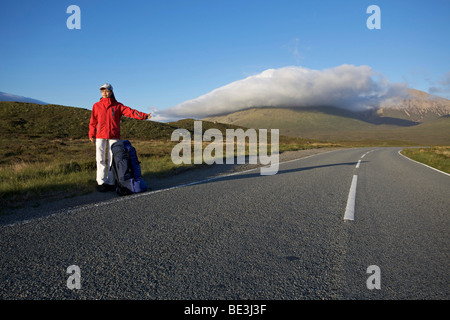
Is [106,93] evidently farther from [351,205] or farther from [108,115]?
[351,205]

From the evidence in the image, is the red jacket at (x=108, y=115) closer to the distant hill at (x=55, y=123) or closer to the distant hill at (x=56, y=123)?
the distant hill at (x=56, y=123)

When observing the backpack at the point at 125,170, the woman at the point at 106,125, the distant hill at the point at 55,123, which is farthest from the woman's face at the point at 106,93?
the distant hill at the point at 55,123

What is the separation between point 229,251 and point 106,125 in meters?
4.61

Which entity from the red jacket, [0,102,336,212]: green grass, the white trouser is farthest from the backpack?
[0,102,336,212]: green grass

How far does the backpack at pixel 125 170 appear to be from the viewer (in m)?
5.82

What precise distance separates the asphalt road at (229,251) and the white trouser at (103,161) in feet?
4.35

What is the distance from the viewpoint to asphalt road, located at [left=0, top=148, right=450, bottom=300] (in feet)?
7.37

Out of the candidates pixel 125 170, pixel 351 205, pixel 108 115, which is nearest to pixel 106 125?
pixel 108 115

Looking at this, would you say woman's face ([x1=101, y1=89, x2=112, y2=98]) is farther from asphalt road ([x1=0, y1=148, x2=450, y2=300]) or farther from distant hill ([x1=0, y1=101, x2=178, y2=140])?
distant hill ([x1=0, y1=101, x2=178, y2=140])

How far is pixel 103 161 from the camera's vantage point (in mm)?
6227

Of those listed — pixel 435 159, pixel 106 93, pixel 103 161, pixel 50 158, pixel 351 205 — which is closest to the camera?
pixel 351 205

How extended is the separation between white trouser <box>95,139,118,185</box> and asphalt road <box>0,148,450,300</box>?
1.32m
